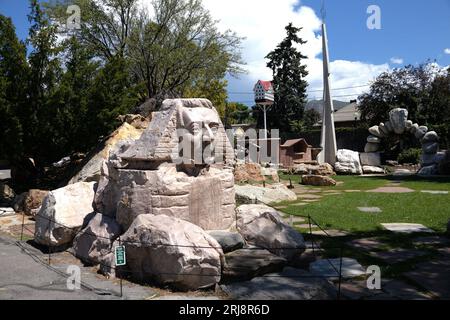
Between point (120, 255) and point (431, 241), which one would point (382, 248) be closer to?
point (431, 241)

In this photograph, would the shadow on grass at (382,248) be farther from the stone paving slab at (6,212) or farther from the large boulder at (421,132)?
the large boulder at (421,132)

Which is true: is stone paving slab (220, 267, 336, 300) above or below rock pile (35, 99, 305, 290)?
below

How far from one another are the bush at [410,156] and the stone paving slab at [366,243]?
19.9 m

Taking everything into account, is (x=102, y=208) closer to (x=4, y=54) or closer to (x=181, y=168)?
(x=181, y=168)

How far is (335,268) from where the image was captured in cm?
593

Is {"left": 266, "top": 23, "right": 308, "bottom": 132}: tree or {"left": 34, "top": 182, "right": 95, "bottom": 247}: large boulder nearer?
{"left": 34, "top": 182, "right": 95, "bottom": 247}: large boulder

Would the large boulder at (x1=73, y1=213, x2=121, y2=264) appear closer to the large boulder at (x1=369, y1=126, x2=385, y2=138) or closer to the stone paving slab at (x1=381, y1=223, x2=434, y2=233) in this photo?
the stone paving slab at (x1=381, y1=223, x2=434, y2=233)

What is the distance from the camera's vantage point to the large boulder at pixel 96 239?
6676 mm

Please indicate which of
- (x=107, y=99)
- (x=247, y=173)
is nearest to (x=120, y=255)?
(x=107, y=99)

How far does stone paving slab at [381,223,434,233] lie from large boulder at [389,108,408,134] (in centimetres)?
1638

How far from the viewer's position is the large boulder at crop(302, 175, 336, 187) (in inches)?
667

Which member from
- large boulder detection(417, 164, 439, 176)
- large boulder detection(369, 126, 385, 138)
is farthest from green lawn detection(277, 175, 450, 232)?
large boulder detection(369, 126, 385, 138)

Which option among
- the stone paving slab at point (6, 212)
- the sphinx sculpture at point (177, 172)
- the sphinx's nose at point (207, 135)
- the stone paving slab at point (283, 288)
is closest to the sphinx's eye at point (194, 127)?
the sphinx sculpture at point (177, 172)

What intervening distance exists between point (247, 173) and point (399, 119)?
13.1 meters
